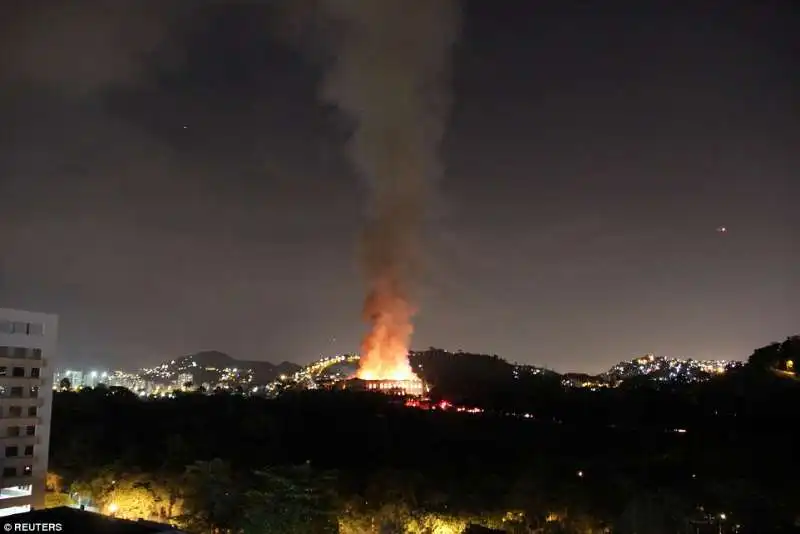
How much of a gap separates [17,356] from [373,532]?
1475cm

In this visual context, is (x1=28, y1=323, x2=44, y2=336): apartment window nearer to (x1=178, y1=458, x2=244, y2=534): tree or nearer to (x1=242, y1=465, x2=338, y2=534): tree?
(x1=178, y1=458, x2=244, y2=534): tree

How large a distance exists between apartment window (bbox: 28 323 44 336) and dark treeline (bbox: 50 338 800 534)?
19.6ft

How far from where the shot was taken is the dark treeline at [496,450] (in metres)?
23.2

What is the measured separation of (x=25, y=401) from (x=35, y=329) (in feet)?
8.88

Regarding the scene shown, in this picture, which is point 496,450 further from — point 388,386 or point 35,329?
point 35,329

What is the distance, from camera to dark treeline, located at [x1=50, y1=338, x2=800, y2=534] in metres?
23.2

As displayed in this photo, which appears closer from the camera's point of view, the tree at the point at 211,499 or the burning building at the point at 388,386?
the tree at the point at 211,499

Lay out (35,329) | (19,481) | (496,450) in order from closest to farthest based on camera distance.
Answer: (19,481), (35,329), (496,450)

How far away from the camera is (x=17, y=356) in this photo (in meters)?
25.4

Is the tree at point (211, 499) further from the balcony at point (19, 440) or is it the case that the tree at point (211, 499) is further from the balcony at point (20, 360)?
the balcony at point (20, 360)

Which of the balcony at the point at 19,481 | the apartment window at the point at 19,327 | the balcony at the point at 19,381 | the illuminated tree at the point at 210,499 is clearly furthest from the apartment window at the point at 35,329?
the illuminated tree at the point at 210,499

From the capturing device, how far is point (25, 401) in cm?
2559

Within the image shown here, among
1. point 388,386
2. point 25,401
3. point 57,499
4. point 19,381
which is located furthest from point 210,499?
point 388,386

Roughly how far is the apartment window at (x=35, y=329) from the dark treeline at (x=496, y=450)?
5961 millimetres
